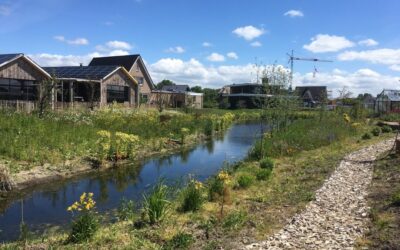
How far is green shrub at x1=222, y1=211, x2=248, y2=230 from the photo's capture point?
7.78m

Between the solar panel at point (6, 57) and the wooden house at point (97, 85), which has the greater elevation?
the solar panel at point (6, 57)

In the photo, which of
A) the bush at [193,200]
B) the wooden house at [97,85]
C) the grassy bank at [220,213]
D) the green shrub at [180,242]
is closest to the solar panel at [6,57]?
the wooden house at [97,85]

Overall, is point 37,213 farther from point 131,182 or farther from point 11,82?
point 11,82

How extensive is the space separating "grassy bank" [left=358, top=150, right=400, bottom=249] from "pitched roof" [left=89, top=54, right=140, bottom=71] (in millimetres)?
43449

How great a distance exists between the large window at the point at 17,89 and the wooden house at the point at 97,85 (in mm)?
4493

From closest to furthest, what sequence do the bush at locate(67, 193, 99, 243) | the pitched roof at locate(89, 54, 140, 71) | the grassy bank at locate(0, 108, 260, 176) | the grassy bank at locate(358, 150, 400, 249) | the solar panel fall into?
the grassy bank at locate(358, 150, 400, 249), the bush at locate(67, 193, 99, 243), the grassy bank at locate(0, 108, 260, 176), the solar panel, the pitched roof at locate(89, 54, 140, 71)

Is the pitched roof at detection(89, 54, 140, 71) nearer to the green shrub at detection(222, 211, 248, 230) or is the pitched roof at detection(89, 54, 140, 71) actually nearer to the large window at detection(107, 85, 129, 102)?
the large window at detection(107, 85, 129, 102)

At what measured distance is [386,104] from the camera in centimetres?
4538

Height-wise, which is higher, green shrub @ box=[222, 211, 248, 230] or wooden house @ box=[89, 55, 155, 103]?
wooden house @ box=[89, 55, 155, 103]

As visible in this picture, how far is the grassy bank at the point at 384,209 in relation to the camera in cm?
674

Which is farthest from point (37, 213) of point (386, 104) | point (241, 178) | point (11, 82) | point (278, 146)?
point (386, 104)

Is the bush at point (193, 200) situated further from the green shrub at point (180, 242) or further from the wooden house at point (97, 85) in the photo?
the wooden house at point (97, 85)

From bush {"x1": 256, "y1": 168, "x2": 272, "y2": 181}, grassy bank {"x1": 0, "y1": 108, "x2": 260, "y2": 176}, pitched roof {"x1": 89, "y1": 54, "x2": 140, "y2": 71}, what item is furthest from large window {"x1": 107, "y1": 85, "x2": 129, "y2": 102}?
bush {"x1": 256, "y1": 168, "x2": 272, "y2": 181}

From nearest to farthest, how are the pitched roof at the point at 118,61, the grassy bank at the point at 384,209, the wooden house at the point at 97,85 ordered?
the grassy bank at the point at 384,209, the wooden house at the point at 97,85, the pitched roof at the point at 118,61
